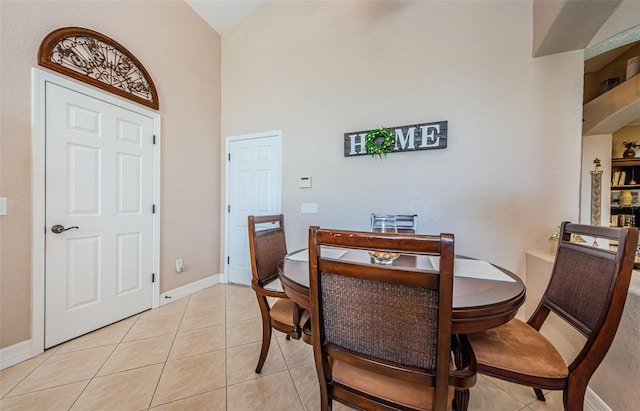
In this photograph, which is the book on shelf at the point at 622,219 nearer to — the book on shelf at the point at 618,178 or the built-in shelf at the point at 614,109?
the book on shelf at the point at 618,178

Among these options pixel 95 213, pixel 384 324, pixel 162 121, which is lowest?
pixel 384 324

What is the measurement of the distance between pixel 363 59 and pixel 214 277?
3435 mm

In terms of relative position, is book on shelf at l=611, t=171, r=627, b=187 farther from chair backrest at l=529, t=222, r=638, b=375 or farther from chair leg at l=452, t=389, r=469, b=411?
chair leg at l=452, t=389, r=469, b=411

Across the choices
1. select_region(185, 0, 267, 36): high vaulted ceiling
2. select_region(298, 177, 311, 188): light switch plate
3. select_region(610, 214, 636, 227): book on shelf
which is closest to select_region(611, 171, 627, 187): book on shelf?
select_region(610, 214, 636, 227): book on shelf

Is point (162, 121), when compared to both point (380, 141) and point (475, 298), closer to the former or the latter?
point (380, 141)

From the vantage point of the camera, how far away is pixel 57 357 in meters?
1.70

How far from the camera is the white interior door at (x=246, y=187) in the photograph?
10.2 feet

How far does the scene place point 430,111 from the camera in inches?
93.8

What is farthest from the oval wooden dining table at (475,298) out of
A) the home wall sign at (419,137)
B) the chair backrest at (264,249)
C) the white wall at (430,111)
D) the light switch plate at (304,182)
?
the light switch plate at (304,182)

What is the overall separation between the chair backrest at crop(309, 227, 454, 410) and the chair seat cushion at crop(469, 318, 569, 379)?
56 cm

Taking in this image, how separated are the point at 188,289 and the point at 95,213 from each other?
4.39 feet

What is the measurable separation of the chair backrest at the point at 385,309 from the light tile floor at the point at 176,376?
866 millimetres

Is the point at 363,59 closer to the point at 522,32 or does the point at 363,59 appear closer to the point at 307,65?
the point at 307,65

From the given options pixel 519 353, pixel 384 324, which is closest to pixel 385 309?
pixel 384 324
